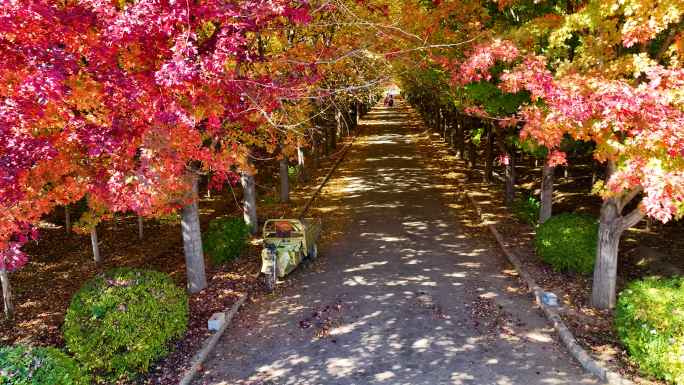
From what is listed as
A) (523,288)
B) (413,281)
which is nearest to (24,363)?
(413,281)

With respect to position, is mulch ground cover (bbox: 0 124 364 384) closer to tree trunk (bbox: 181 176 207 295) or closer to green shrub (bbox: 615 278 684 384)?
tree trunk (bbox: 181 176 207 295)

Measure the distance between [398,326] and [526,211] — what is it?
8.24m

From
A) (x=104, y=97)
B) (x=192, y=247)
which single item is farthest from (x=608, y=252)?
(x=104, y=97)

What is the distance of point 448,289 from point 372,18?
1128 cm

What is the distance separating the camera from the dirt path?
22.5 ft

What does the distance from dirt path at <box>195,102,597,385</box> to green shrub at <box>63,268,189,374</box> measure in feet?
3.28

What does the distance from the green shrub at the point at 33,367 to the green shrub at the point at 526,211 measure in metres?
12.7

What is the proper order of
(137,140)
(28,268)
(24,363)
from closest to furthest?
(24,363) → (137,140) → (28,268)

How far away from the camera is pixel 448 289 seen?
31.9 ft

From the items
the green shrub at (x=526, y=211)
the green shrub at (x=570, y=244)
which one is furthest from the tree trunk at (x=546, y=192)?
the green shrub at (x=570, y=244)

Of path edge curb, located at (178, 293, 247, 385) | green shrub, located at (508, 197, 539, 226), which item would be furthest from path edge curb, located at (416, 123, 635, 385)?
path edge curb, located at (178, 293, 247, 385)

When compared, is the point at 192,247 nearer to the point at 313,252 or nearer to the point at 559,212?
the point at 313,252

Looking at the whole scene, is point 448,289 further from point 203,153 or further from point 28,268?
point 28,268

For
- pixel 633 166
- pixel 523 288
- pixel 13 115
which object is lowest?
pixel 523 288
